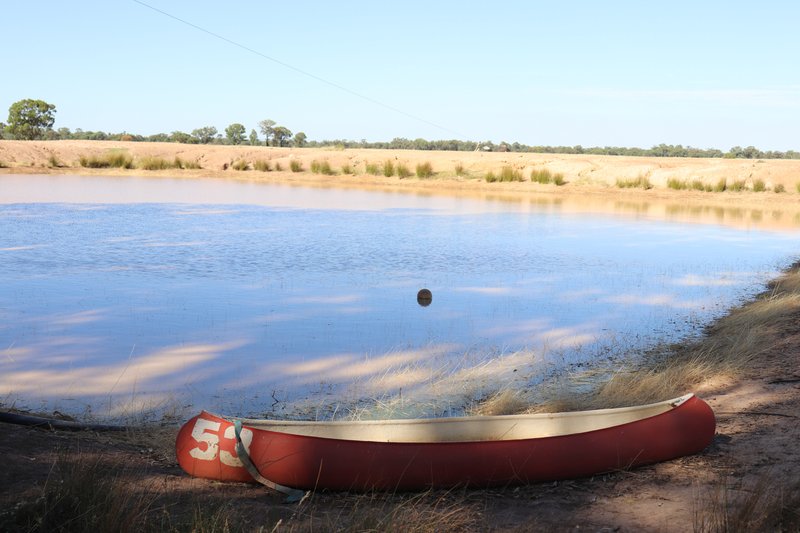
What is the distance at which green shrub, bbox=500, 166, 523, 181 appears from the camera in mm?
34094

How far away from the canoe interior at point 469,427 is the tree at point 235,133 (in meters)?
71.5

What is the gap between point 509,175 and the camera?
112 ft

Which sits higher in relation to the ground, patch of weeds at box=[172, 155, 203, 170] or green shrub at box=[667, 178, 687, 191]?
patch of weeds at box=[172, 155, 203, 170]

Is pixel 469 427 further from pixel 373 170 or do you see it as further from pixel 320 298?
pixel 373 170

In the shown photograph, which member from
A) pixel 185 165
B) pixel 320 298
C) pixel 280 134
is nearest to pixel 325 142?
pixel 280 134

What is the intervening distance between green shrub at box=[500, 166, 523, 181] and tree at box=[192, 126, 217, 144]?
44824mm

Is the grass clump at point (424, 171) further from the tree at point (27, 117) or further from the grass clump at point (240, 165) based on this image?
the tree at point (27, 117)

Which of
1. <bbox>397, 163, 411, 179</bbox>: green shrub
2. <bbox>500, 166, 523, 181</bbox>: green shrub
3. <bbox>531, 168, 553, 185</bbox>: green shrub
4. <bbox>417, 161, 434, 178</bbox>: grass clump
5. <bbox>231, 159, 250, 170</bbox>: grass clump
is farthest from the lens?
<bbox>231, 159, 250, 170</bbox>: grass clump

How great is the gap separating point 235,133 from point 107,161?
40.8 meters

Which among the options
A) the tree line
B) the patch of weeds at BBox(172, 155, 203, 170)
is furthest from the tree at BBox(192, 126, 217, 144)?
the patch of weeds at BBox(172, 155, 203, 170)

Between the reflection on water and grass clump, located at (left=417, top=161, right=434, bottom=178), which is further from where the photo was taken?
grass clump, located at (left=417, top=161, right=434, bottom=178)

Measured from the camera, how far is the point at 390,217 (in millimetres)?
20422

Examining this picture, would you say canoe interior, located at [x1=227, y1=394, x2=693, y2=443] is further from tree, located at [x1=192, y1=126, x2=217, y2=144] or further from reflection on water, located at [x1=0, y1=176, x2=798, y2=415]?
tree, located at [x1=192, y1=126, x2=217, y2=144]

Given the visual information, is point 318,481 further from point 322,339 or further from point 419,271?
point 419,271
